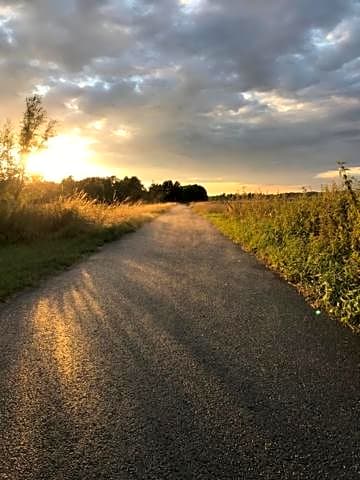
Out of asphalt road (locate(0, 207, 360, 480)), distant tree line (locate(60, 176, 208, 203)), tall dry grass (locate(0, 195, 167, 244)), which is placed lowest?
asphalt road (locate(0, 207, 360, 480))

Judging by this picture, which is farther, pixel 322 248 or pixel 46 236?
pixel 46 236

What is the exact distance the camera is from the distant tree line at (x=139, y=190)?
62047 mm

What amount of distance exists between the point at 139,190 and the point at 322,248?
79.6 metres

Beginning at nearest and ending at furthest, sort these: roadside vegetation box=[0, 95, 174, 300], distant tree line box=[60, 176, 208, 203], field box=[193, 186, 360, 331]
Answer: field box=[193, 186, 360, 331] → roadside vegetation box=[0, 95, 174, 300] → distant tree line box=[60, 176, 208, 203]

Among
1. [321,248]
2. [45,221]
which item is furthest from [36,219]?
[321,248]

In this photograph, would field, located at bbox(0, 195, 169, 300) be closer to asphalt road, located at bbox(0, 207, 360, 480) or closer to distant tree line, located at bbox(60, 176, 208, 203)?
asphalt road, located at bbox(0, 207, 360, 480)

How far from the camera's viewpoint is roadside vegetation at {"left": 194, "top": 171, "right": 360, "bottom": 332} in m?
6.11

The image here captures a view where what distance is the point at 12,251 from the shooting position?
13.2m

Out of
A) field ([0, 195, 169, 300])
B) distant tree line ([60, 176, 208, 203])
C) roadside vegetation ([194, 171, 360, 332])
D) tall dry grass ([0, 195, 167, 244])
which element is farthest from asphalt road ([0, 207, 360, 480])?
distant tree line ([60, 176, 208, 203])

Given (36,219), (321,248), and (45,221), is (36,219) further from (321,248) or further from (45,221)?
(321,248)

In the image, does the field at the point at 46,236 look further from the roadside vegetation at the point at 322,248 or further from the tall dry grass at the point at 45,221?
the roadside vegetation at the point at 322,248

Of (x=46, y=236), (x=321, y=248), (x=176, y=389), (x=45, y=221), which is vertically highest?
(x=321, y=248)

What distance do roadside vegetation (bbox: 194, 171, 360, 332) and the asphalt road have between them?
36 centimetres

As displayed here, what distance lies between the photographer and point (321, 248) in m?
8.22
